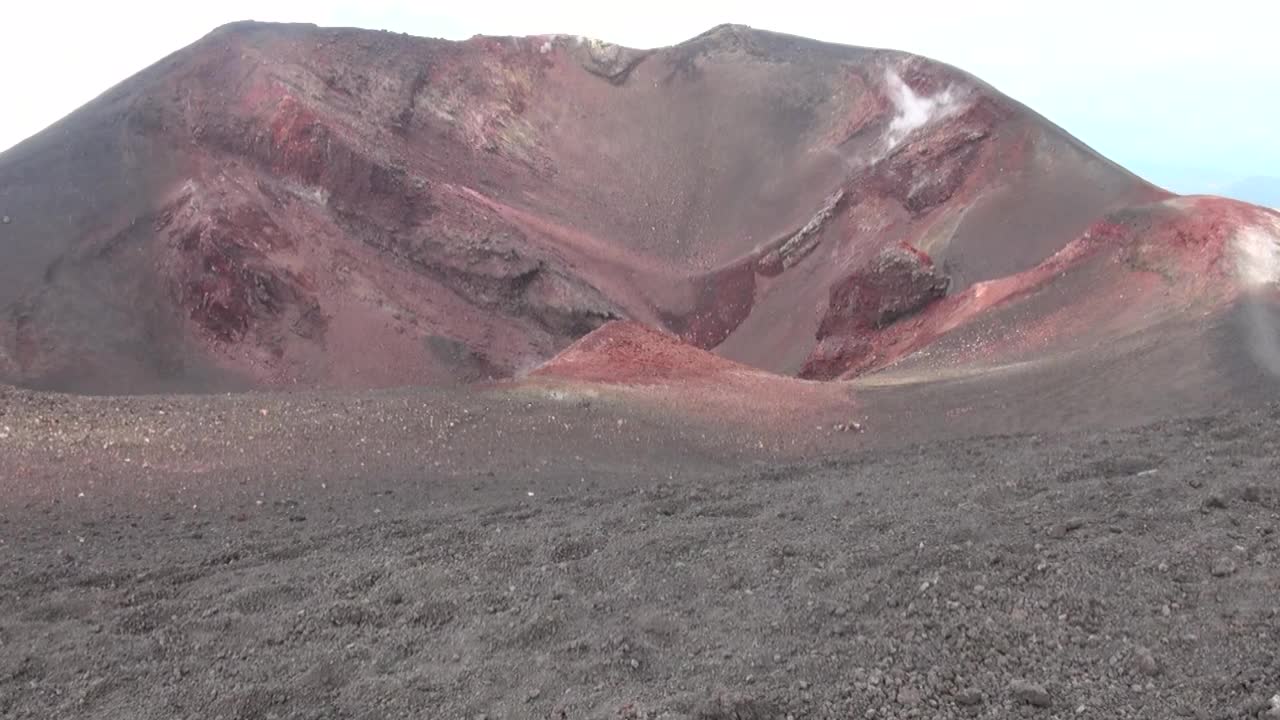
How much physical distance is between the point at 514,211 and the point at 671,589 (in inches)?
578

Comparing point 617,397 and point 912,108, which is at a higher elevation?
point 912,108

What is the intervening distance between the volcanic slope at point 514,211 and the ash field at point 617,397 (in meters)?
0.09

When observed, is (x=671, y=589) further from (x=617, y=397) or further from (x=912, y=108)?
(x=912, y=108)

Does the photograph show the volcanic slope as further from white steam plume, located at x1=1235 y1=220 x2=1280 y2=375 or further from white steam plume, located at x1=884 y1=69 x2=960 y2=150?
white steam plume, located at x1=1235 y1=220 x2=1280 y2=375

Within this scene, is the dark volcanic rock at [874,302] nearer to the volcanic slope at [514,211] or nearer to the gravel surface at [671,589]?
the volcanic slope at [514,211]

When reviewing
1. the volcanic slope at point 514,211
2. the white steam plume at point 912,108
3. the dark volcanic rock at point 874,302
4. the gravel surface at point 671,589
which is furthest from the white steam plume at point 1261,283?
the white steam plume at point 912,108

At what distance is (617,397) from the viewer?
37.9ft

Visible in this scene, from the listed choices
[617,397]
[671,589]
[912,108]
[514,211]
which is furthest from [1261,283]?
[514,211]


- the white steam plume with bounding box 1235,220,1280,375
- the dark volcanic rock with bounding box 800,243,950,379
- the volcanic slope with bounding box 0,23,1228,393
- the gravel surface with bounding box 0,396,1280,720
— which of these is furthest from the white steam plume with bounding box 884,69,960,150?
the gravel surface with bounding box 0,396,1280,720

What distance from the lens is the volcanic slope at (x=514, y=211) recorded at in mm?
15305

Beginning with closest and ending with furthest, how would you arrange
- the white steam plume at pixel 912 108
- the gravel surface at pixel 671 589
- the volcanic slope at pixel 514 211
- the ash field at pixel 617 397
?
the gravel surface at pixel 671 589 → the ash field at pixel 617 397 → the volcanic slope at pixel 514 211 → the white steam plume at pixel 912 108

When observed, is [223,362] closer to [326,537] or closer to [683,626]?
[326,537]

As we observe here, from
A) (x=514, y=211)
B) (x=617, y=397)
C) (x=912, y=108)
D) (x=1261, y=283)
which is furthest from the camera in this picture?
(x=912, y=108)

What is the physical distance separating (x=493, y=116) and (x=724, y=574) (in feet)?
57.1
